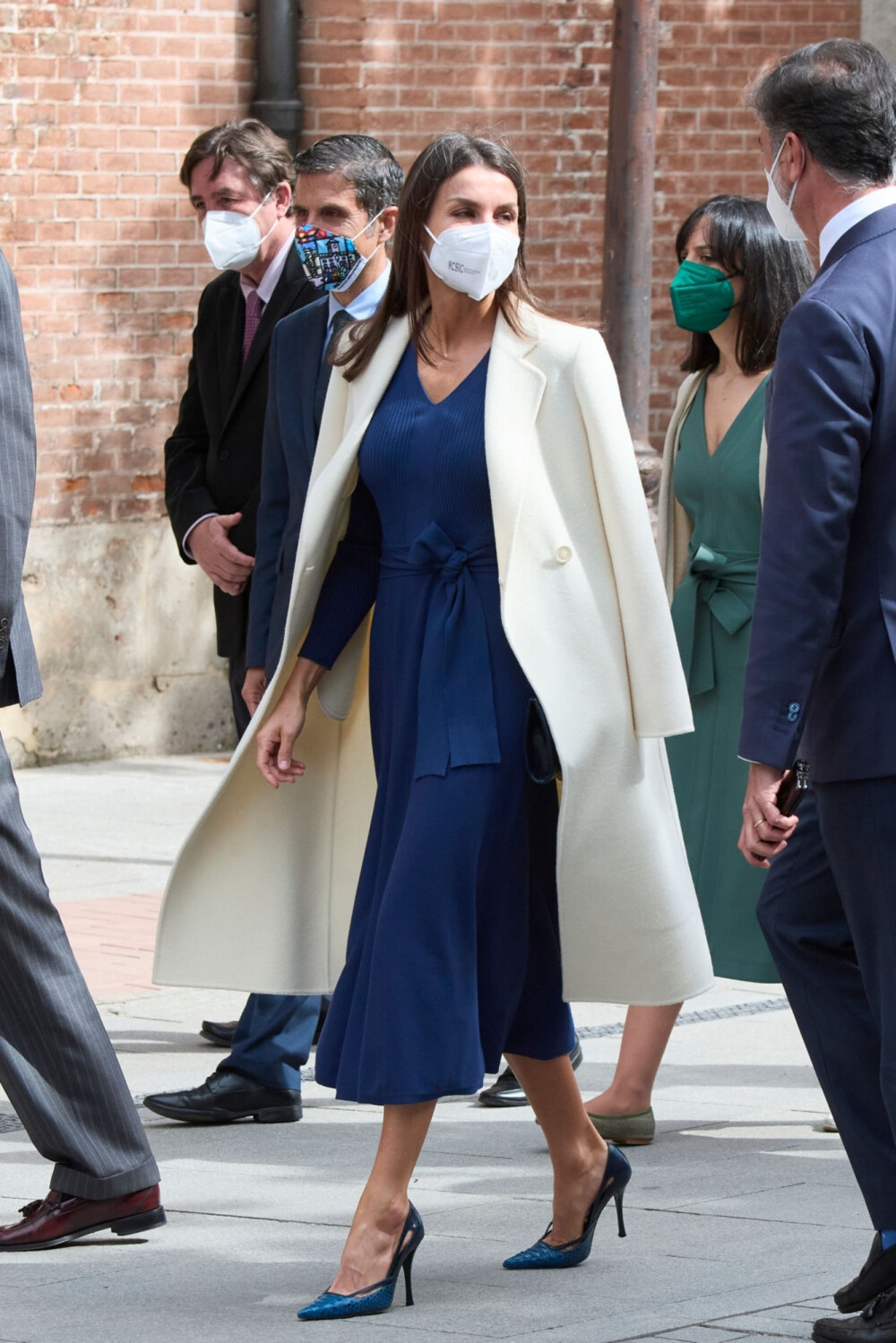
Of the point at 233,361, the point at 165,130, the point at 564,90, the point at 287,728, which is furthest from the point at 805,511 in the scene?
the point at 564,90

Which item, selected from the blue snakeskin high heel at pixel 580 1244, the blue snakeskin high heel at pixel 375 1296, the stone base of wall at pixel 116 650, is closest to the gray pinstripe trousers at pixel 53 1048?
the blue snakeskin high heel at pixel 375 1296

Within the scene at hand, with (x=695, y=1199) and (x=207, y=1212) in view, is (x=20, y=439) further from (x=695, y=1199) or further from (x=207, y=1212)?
(x=695, y=1199)

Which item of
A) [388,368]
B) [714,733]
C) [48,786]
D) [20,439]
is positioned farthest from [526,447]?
[48,786]

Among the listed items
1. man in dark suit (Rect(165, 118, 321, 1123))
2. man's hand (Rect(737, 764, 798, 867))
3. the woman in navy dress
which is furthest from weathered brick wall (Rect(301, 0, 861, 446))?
man's hand (Rect(737, 764, 798, 867))

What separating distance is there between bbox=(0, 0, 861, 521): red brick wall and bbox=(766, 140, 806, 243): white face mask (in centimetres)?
698

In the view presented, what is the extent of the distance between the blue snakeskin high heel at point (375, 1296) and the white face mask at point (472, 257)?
5.10ft

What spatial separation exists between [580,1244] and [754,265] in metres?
2.32

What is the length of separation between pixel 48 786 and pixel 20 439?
20.3 ft

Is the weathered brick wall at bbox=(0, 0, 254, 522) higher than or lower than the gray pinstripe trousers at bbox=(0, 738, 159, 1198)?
higher

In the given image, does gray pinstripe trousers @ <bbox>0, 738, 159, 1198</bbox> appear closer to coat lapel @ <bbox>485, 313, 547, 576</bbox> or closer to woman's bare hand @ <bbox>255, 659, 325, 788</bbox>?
woman's bare hand @ <bbox>255, 659, 325, 788</bbox>

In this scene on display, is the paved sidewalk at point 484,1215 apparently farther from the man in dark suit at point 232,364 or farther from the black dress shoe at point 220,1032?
the man in dark suit at point 232,364

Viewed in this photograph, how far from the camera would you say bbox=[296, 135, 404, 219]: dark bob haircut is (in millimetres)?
5430

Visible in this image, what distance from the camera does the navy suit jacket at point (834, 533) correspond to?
340 centimetres

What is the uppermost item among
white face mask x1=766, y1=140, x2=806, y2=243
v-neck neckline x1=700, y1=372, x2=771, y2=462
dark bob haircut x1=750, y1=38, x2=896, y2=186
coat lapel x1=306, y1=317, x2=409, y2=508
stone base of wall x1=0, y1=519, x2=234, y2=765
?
dark bob haircut x1=750, y1=38, x2=896, y2=186
